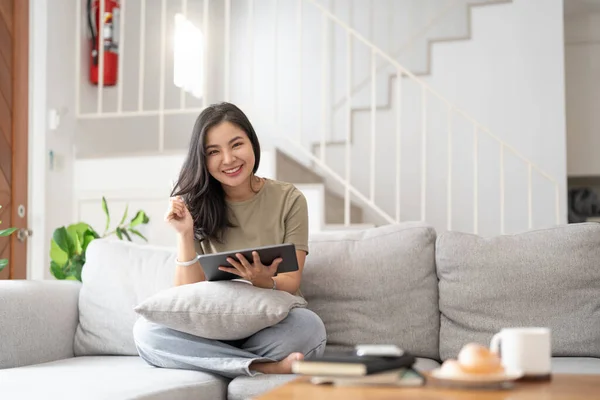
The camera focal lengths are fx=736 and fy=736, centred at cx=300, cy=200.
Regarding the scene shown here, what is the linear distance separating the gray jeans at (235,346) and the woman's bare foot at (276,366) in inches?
0.6

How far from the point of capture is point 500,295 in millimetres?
2082

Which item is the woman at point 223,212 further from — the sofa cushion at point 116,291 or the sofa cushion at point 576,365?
the sofa cushion at point 576,365

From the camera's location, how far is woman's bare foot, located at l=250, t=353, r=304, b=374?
190cm

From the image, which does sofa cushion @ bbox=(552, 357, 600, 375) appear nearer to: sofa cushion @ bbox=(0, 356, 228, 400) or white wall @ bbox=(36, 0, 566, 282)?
sofa cushion @ bbox=(0, 356, 228, 400)

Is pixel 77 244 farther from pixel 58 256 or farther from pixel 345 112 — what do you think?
pixel 345 112

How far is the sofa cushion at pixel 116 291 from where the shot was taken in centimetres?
231

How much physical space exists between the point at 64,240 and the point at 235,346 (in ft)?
4.44

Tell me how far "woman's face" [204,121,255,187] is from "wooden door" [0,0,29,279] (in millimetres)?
1938

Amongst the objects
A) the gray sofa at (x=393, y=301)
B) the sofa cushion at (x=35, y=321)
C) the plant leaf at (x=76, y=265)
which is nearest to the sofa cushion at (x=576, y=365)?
the gray sofa at (x=393, y=301)

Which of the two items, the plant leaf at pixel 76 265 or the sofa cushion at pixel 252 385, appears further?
the plant leaf at pixel 76 265

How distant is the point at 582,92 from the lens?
5.45 meters

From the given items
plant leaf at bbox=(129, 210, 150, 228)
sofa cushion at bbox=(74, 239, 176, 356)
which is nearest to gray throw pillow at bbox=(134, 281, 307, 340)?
sofa cushion at bbox=(74, 239, 176, 356)

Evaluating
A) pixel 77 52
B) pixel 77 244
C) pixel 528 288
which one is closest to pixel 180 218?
pixel 528 288

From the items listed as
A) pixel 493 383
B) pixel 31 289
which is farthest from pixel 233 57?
pixel 493 383
